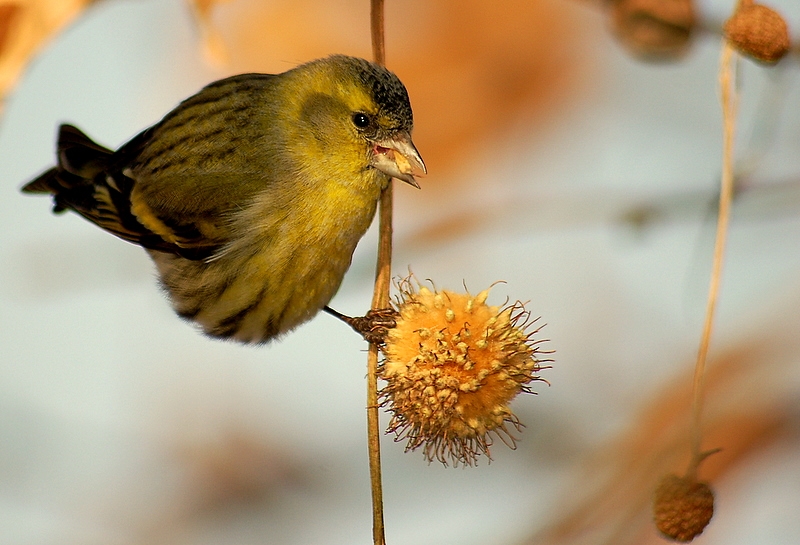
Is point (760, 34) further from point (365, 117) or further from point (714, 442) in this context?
point (714, 442)

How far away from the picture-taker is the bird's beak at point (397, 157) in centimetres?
237

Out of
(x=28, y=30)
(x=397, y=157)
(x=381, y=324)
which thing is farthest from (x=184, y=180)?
(x=381, y=324)

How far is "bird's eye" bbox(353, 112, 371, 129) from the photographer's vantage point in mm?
2459

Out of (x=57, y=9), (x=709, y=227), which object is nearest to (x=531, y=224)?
(x=709, y=227)

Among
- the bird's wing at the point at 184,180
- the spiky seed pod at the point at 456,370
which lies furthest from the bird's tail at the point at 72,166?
the spiky seed pod at the point at 456,370

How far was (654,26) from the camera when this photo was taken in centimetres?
278

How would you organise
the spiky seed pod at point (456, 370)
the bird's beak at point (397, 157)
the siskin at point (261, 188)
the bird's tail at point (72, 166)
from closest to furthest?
the spiky seed pod at point (456, 370) → the bird's beak at point (397, 157) → the siskin at point (261, 188) → the bird's tail at point (72, 166)

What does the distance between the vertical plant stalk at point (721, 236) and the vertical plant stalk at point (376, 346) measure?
60 cm

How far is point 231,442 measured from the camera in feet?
13.3

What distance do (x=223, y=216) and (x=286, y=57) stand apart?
1373mm

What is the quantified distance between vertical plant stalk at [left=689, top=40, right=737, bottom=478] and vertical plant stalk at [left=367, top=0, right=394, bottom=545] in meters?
0.60

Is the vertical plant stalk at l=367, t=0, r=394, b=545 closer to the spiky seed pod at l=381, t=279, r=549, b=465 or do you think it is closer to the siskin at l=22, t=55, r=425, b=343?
the spiky seed pod at l=381, t=279, r=549, b=465

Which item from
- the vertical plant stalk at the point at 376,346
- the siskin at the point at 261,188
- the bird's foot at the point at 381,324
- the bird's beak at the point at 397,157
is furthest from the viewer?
the siskin at the point at 261,188

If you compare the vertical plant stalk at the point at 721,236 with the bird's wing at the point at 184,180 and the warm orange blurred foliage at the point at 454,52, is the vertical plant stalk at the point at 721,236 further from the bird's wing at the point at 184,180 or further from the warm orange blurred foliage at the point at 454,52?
the warm orange blurred foliage at the point at 454,52
